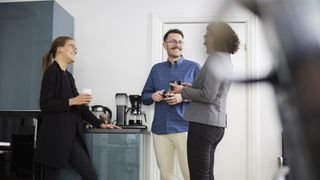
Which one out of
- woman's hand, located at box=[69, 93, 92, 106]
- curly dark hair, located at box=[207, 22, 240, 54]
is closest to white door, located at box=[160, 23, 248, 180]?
woman's hand, located at box=[69, 93, 92, 106]

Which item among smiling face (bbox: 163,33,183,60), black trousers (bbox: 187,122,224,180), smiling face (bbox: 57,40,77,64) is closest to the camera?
black trousers (bbox: 187,122,224,180)

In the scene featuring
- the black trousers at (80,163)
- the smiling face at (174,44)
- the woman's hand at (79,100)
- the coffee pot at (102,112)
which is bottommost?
the black trousers at (80,163)

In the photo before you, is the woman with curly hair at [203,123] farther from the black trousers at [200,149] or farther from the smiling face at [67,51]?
the smiling face at [67,51]

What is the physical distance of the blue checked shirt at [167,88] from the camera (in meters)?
2.48

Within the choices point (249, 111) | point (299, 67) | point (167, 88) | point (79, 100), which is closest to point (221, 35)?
point (299, 67)

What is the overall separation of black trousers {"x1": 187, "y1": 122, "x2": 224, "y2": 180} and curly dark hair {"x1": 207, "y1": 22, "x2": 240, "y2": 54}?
137 cm

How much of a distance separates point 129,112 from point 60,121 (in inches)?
32.9

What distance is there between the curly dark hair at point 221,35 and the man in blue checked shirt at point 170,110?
202 cm

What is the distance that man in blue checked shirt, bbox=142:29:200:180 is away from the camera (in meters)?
2.44

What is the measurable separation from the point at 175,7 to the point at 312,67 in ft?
10.2

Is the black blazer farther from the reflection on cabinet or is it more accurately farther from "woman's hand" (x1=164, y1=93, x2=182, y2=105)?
"woman's hand" (x1=164, y1=93, x2=182, y2=105)

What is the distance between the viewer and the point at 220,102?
1812mm

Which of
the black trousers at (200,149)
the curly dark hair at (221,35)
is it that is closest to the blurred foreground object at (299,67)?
the curly dark hair at (221,35)

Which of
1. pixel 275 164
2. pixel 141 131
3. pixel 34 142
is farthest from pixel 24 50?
pixel 275 164
